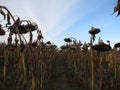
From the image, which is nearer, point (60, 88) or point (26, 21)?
point (26, 21)

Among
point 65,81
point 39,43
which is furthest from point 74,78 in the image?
point 39,43

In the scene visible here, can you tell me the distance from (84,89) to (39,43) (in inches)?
83.5

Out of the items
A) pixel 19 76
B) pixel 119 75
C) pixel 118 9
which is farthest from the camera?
pixel 119 75

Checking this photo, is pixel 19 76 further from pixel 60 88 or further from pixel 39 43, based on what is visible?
pixel 60 88

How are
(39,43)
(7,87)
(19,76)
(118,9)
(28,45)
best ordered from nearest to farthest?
(118,9), (19,76), (28,45), (39,43), (7,87)

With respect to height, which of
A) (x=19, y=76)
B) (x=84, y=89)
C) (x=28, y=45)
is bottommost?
(x=84, y=89)

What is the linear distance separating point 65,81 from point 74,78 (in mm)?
438

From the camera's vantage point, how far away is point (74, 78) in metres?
9.21

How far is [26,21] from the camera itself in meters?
4.68

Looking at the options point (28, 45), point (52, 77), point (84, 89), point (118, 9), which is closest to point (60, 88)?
point (84, 89)

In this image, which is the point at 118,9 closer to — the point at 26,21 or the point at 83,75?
the point at 26,21

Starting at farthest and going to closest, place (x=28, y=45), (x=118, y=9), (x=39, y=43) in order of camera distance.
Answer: (x=39, y=43) → (x=28, y=45) → (x=118, y=9)

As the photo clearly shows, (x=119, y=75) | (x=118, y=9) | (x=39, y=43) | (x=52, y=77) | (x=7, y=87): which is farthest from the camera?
(x=52, y=77)

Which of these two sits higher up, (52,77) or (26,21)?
(26,21)
